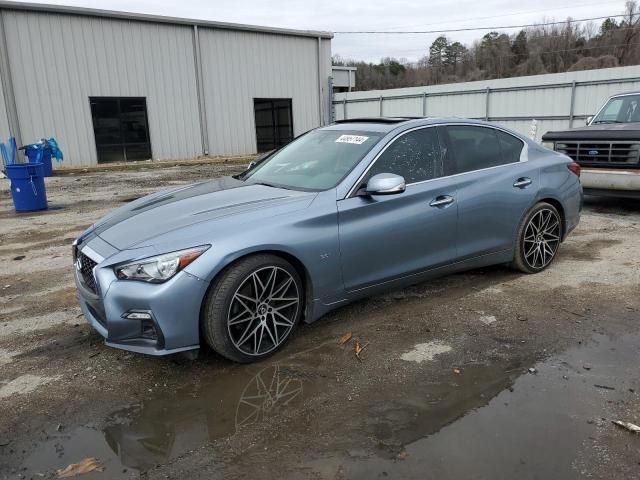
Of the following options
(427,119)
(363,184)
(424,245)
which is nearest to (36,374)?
(363,184)

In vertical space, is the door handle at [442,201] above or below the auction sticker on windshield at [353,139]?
below

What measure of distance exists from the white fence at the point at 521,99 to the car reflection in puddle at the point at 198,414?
18001 mm

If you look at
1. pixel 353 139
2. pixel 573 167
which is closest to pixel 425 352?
pixel 353 139

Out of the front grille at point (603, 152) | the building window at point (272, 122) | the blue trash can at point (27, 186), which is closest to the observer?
the front grille at point (603, 152)

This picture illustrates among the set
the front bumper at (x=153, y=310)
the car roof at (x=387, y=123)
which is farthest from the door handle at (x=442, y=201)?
the front bumper at (x=153, y=310)

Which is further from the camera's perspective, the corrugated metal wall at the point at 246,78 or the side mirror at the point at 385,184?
the corrugated metal wall at the point at 246,78

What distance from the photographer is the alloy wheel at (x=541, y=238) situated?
5.29 m

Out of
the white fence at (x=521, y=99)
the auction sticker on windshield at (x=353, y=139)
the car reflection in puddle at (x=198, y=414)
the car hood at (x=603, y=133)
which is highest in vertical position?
the white fence at (x=521, y=99)

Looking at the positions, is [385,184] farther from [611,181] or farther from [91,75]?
[91,75]

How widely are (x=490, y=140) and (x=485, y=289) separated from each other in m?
1.43

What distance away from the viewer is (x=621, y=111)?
8758 millimetres

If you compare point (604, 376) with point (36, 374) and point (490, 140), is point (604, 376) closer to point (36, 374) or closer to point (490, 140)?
point (490, 140)

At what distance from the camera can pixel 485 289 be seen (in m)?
5.08

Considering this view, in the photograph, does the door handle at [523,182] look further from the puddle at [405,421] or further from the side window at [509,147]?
the puddle at [405,421]
